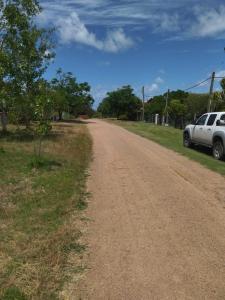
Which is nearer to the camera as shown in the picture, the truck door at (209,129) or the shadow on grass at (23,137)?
the truck door at (209,129)

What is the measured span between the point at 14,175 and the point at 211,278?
750cm

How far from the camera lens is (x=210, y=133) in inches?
734

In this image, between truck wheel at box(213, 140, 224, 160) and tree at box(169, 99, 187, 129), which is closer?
truck wheel at box(213, 140, 224, 160)

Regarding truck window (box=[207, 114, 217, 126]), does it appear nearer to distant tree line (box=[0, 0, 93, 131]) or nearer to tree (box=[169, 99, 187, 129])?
distant tree line (box=[0, 0, 93, 131])

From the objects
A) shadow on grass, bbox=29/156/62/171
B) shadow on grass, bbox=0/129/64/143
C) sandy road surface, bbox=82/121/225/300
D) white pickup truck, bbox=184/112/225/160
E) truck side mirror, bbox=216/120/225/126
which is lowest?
sandy road surface, bbox=82/121/225/300

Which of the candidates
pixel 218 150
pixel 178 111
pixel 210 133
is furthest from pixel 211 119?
pixel 178 111

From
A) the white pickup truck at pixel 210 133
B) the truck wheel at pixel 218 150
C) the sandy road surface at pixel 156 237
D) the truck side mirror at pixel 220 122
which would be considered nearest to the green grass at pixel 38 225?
the sandy road surface at pixel 156 237

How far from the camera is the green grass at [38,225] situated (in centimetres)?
509

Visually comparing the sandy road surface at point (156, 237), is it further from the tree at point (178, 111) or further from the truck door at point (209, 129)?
the tree at point (178, 111)

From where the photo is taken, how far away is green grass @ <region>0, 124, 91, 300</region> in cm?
509

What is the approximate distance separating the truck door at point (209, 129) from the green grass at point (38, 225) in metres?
7.18

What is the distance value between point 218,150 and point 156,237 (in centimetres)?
1151

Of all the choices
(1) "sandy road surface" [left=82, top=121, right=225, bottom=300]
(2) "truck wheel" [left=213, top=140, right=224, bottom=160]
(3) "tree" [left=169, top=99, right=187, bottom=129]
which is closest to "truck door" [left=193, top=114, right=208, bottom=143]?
(2) "truck wheel" [left=213, top=140, right=224, bottom=160]

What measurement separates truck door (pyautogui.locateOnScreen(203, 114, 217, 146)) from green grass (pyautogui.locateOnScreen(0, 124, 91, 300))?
718cm
